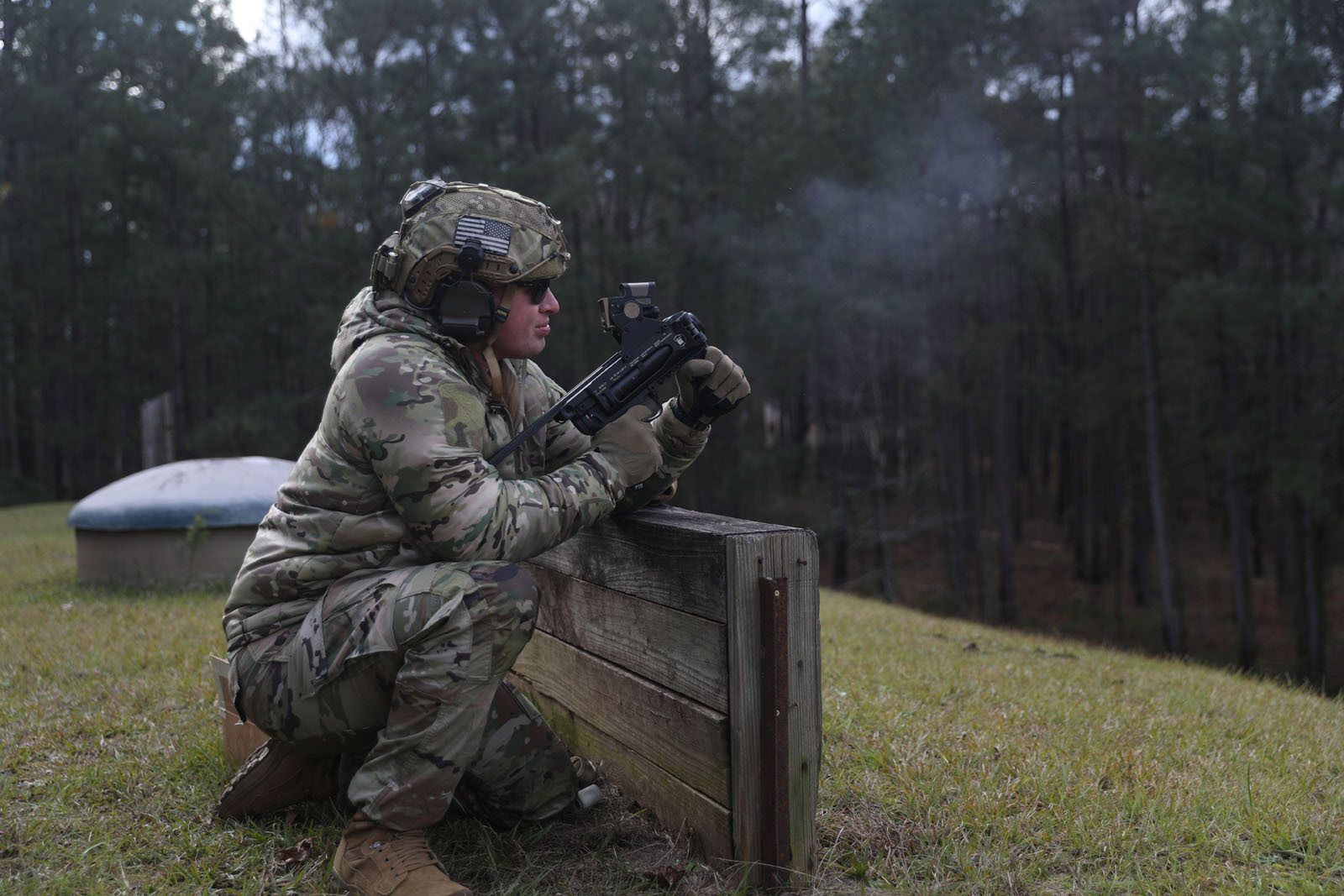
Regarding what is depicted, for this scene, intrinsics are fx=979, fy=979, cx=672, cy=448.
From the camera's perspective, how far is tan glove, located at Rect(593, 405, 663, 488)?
269 cm

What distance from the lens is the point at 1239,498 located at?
19969mm

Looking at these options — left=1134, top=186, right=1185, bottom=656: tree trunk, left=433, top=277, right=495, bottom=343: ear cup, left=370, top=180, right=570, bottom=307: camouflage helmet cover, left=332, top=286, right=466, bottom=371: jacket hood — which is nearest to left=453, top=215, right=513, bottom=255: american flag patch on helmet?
left=370, top=180, right=570, bottom=307: camouflage helmet cover

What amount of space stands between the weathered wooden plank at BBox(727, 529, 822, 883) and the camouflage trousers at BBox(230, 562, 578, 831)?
1.75ft

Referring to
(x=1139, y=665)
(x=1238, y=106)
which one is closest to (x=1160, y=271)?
(x=1238, y=106)

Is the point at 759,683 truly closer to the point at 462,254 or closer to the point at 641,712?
the point at 641,712

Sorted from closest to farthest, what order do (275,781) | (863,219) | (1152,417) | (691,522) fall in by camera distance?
(691,522) → (275,781) → (1152,417) → (863,219)

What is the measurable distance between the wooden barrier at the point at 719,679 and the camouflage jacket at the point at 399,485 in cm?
30

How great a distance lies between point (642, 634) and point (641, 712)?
242 millimetres

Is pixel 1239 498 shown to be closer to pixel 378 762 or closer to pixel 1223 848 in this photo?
pixel 1223 848

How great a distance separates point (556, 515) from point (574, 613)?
0.79 metres

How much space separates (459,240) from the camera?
2.56 meters

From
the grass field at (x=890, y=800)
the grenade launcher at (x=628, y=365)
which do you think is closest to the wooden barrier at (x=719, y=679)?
the grass field at (x=890, y=800)

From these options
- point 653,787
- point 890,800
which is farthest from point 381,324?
point 890,800

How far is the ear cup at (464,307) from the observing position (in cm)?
257
